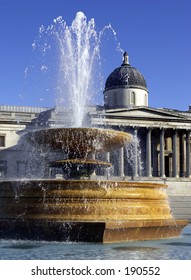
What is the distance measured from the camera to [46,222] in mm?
15961

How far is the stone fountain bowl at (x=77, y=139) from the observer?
61.5ft

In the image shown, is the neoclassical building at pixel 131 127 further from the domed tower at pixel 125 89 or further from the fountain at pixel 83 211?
the fountain at pixel 83 211

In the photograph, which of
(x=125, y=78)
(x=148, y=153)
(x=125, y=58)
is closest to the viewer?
(x=148, y=153)

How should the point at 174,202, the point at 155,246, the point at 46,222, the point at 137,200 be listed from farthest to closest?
Result: the point at 174,202 → the point at 137,200 → the point at 46,222 → the point at 155,246

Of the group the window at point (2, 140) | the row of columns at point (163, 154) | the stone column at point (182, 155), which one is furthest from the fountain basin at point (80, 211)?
the stone column at point (182, 155)

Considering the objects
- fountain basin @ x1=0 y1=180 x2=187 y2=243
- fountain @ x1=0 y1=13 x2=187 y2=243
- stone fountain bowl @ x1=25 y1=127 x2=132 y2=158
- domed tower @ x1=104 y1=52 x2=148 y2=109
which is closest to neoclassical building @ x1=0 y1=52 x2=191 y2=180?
domed tower @ x1=104 y1=52 x2=148 y2=109

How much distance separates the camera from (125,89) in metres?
63.0

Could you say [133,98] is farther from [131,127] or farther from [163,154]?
[163,154]

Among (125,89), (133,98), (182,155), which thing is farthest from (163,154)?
(125,89)

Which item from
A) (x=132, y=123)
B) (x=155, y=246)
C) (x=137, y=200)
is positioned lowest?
(x=155, y=246)

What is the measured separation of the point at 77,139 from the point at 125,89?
4463cm
